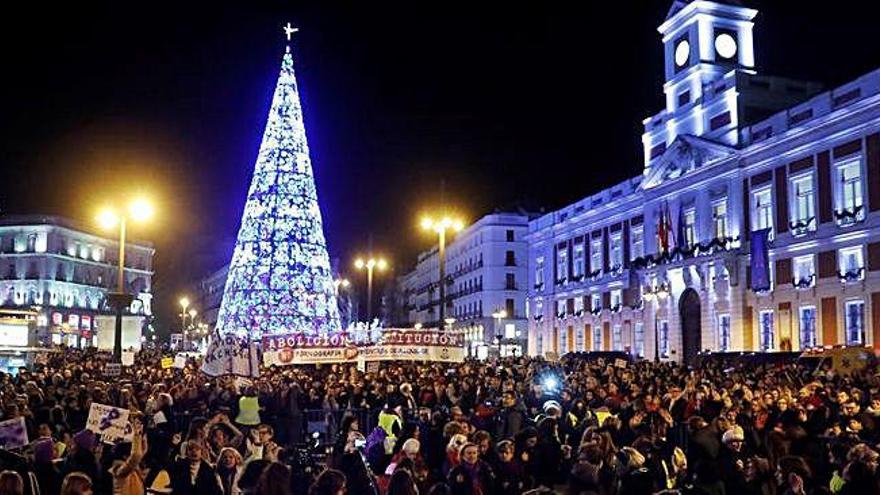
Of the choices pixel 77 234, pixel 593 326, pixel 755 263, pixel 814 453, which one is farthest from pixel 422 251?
pixel 814 453

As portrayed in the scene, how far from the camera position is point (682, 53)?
54.5 meters

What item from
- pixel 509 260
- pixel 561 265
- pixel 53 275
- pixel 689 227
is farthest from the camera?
pixel 53 275

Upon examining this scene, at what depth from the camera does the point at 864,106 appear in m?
38.3

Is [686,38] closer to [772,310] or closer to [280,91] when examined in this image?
[772,310]

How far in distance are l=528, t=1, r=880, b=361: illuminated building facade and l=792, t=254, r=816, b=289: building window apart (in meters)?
0.06

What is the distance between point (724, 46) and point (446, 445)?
152 ft

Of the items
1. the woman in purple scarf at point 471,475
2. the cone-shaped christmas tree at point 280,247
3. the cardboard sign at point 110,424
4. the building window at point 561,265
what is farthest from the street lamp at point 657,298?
the woman in purple scarf at point 471,475

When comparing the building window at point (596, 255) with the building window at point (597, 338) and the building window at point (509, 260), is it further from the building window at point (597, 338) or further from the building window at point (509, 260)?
the building window at point (509, 260)

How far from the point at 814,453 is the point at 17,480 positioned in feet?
29.3

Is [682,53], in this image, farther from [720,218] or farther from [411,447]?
[411,447]

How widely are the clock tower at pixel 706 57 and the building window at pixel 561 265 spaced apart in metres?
17.7

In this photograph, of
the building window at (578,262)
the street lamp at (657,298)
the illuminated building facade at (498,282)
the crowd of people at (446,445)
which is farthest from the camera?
the illuminated building facade at (498,282)

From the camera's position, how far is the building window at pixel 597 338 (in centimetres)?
6417

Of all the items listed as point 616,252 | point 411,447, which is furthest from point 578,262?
point 411,447
